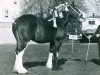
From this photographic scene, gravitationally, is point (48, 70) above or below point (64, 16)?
below

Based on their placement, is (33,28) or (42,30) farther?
(42,30)

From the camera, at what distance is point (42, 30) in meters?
14.0

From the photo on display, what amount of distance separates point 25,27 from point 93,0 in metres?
33.6

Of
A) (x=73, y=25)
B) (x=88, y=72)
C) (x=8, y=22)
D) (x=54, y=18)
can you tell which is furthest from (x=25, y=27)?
(x=8, y=22)

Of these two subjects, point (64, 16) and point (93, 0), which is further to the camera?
point (93, 0)

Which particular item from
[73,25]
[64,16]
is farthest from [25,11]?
[64,16]

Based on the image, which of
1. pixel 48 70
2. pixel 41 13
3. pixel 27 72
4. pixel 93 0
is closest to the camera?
pixel 27 72

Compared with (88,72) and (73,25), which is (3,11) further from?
(88,72)

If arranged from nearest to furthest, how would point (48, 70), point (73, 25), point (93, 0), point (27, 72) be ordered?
point (27, 72), point (48, 70), point (73, 25), point (93, 0)

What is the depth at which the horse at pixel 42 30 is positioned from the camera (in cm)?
1342

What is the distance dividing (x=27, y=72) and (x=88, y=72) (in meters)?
2.49

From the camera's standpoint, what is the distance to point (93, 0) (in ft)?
151

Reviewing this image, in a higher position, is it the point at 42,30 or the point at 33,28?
the point at 33,28

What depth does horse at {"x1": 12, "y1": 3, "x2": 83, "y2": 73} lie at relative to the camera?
13.4m
